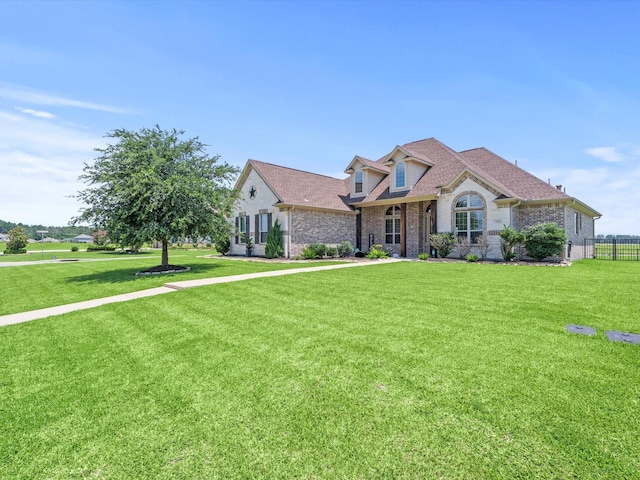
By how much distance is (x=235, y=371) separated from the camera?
4082mm

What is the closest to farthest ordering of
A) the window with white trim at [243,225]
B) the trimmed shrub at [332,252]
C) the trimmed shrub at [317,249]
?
1. the trimmed shrub at [317,249]
2. the trimmed shrub at [332,252]
3. the window with white trim at [243,225]

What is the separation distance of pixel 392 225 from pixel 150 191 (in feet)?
52.7

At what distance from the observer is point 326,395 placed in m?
3.43

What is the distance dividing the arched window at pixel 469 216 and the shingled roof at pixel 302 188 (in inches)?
307

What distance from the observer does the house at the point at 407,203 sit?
1780 cm

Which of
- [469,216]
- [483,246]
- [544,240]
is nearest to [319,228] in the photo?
[469,216]

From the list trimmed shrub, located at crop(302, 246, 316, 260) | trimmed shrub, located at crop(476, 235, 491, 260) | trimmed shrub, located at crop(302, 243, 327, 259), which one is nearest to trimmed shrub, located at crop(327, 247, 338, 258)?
trimmed shrub, located at crop(302, 243, 327, 259)

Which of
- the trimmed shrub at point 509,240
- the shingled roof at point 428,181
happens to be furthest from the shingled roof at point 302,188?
the trimmed shrub at point 509,240

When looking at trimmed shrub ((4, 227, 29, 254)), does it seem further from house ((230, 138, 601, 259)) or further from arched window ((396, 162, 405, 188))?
arched window ((396, 162, 405, 188))

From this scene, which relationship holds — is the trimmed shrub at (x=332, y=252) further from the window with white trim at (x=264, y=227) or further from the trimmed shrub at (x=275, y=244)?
the window with white trim at (x=264, y=227)

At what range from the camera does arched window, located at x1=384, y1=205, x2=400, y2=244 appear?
74.5 feet

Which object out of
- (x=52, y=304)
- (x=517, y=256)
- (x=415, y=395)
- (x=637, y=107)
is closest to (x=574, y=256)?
(x=517, y=256)

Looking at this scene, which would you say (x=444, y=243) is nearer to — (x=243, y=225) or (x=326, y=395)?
(x=243, y=225)

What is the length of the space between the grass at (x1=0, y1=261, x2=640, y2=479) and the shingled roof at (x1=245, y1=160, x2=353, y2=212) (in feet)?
50.0
